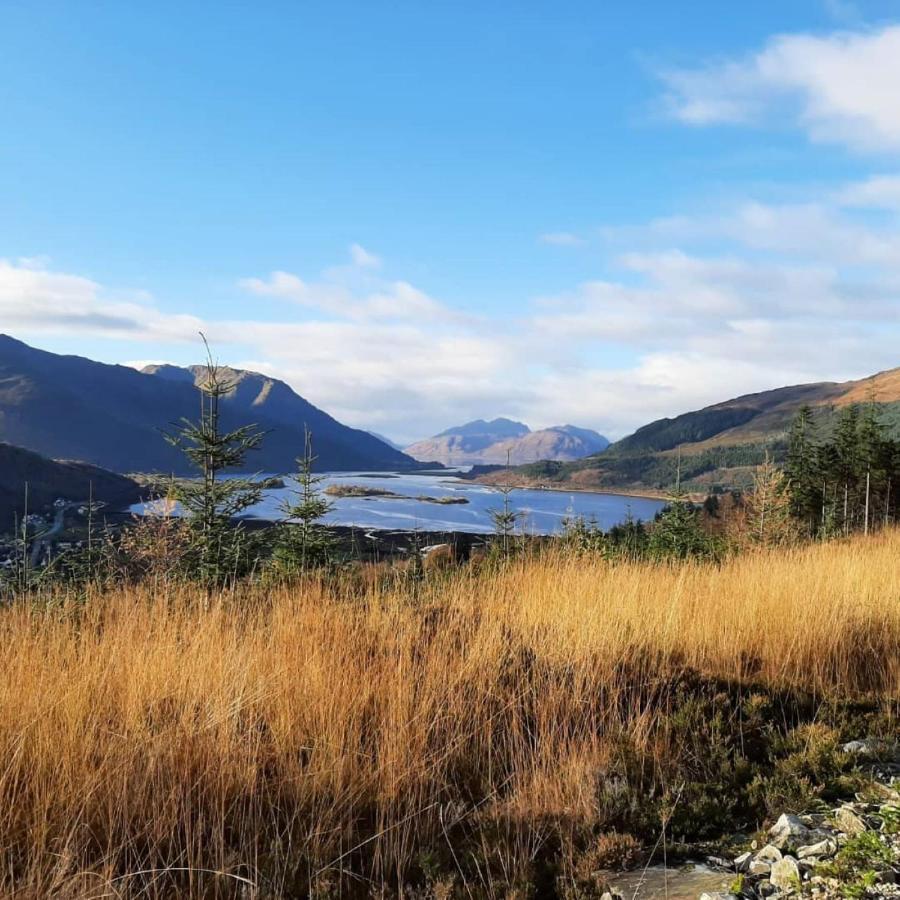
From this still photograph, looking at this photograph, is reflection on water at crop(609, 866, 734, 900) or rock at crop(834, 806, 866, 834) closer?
reflection on water at crop(609, 866, 734, 900)

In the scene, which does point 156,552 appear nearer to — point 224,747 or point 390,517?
point 224,747

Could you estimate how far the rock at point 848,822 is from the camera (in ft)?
9.82

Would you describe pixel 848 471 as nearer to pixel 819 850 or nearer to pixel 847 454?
pixel 847 454

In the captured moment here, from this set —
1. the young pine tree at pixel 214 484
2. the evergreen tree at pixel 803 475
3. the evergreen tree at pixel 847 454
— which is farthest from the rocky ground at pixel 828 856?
the evergreen tree at pixel 847 454

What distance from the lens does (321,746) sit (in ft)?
11.4

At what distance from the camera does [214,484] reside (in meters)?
12.6

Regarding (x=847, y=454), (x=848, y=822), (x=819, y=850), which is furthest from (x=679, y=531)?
(x=847, y=454)

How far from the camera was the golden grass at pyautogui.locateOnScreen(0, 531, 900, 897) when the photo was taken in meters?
2.81

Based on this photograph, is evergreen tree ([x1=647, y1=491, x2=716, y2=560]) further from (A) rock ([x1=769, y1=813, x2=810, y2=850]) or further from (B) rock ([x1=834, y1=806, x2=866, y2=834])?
(A) rock ([x1=769, y1=813, x2=810, y2=850])

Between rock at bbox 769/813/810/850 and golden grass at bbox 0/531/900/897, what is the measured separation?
725mm

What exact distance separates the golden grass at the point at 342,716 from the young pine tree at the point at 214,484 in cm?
638

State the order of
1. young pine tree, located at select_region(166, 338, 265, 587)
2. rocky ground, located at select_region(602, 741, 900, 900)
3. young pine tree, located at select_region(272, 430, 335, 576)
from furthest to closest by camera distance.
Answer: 1. young pine tree, located at select_region(272, 430, 335, 576)
2. young pine tree, located at select_region(166, 338, 265, 587)
3. rocky ground, located at select_region(602, 741, 900, 900)

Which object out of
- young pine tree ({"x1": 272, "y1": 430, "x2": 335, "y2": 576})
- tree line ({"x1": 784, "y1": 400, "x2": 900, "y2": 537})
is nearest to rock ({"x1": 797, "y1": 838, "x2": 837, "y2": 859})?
young pine tree ({"x1": 272, "y1": 430, "x2": 335, "y2": 576})

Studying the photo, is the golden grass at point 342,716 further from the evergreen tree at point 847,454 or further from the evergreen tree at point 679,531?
the evergreen tree at point 847,454
